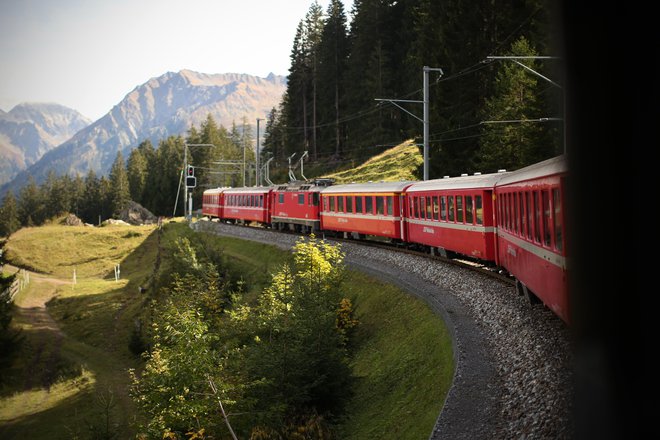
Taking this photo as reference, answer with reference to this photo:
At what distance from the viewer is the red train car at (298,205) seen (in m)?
33.5

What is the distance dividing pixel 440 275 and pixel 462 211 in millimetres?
2012

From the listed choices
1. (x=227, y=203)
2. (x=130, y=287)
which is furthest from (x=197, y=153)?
(x=130, y=287)

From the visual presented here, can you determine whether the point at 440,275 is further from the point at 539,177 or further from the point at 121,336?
the point at 121,336

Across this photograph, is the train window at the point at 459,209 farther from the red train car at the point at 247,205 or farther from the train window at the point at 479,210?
the red train car at the point at 247,205

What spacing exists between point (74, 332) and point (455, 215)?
25349 mm

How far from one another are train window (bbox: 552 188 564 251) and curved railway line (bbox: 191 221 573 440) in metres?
1.42

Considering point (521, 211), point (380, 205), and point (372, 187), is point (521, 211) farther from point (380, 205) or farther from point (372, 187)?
point (372, 187)

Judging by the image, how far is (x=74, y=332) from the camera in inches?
1414

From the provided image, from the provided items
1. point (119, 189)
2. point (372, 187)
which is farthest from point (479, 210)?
point (119, 189)

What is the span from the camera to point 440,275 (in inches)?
703

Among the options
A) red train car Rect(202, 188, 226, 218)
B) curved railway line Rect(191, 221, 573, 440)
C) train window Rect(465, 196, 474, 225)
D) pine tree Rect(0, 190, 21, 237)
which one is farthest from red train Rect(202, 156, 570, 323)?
pine tree Rect(0, 190, 21, 237)

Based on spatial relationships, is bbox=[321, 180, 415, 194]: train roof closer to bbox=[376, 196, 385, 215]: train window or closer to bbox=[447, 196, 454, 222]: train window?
bbox=[376, 196, 385, 215]: train window

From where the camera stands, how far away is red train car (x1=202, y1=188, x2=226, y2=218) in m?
55.0

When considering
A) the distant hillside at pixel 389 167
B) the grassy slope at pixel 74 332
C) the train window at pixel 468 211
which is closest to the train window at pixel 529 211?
the train window at pixel 468 211
